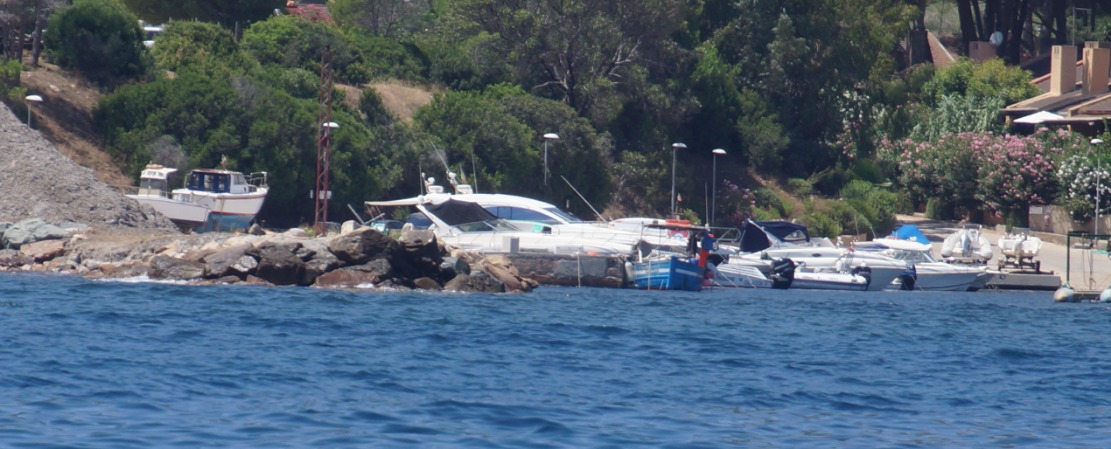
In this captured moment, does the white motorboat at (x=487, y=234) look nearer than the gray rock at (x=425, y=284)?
No

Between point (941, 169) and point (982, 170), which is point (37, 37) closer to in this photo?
point (941, 169)

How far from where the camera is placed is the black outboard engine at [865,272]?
39.5 meters

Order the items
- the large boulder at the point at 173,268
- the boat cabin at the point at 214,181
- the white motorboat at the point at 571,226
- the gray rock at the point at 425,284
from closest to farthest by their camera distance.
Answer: the large boulder at the point at 173,268
the gray rock at the point at 425,284
the white motorboat at the point at 571,226
the boat cabin at the point at 214,181

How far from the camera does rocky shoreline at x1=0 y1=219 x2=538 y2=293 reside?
29.4 meters

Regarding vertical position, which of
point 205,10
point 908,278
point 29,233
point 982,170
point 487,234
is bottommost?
point 908,278

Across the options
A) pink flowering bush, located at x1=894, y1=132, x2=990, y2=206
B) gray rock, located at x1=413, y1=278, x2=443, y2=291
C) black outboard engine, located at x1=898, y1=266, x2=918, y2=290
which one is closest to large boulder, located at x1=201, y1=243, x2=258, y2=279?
gray rock, located at x1=413, y1=278, x2=443, y2=291

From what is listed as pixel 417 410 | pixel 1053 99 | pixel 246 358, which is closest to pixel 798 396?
pixel 417 410

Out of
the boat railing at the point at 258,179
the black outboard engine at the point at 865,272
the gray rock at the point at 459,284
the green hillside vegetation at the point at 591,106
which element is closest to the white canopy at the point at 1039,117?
the green hillside vegetation at the point at 591,106

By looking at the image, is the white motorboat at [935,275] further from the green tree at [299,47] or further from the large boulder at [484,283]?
the green tree at [299,47]

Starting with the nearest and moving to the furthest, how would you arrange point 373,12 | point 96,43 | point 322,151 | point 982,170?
1. point 322,151
2. point 96,43
3. point 982,170
4. point 373,12

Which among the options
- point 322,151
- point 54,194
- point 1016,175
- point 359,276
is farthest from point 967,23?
point 54,194

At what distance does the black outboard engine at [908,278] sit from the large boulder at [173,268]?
20.2 meters

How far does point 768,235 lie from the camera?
4253 centimetres

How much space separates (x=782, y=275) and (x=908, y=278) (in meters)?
3.98
